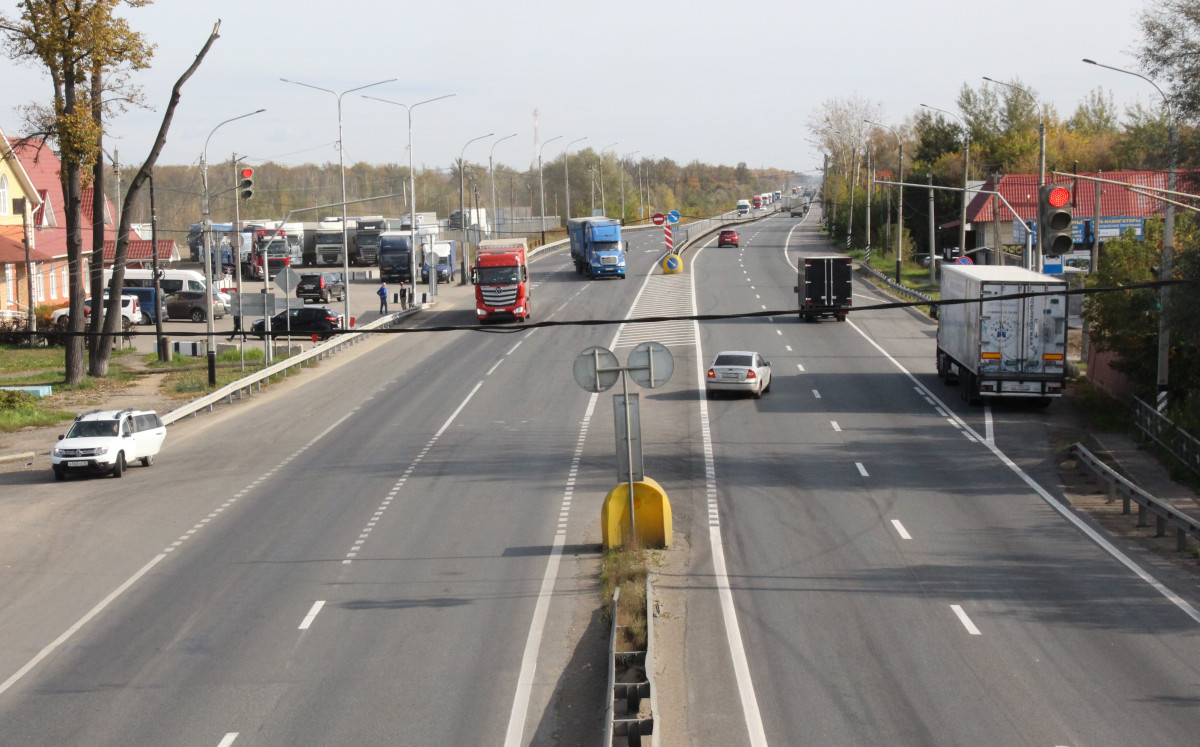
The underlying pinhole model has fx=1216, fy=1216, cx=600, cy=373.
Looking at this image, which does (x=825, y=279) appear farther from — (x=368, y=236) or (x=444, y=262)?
(x=368, y=236)

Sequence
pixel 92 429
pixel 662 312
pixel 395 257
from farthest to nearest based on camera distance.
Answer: pixel 395 257 → pixel 662 312 → pixel 92 429

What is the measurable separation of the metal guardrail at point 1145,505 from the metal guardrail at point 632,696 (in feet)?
31.7

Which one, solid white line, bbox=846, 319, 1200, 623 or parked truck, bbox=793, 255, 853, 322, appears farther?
parked truck, bbox=793, 255, 853, 322

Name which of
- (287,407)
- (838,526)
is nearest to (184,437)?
(287,407)

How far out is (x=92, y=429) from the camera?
27.1 metres

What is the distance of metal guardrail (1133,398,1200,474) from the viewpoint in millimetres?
25031

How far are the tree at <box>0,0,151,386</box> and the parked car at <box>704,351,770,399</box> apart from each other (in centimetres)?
2004

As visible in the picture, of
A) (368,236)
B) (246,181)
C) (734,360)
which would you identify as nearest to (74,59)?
(246,181)

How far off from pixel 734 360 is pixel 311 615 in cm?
2129

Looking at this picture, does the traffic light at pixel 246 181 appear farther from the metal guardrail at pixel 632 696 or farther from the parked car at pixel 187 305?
the parked car at pixel 187 305

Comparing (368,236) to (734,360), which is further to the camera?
(368,236)

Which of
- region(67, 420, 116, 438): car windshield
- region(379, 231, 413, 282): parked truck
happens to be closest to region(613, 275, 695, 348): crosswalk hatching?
region(379, 231, 413, 282): parked truck

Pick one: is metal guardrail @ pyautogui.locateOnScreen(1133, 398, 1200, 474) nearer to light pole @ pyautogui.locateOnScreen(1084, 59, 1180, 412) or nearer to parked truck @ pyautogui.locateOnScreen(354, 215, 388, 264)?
light pole @ pyautogui.locateOnScreen(1084, 59, 1180, 412)

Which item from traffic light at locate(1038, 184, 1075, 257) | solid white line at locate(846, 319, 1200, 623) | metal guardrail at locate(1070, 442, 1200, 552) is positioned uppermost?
traffic light at locate(1038, 184, 1075, 257)
